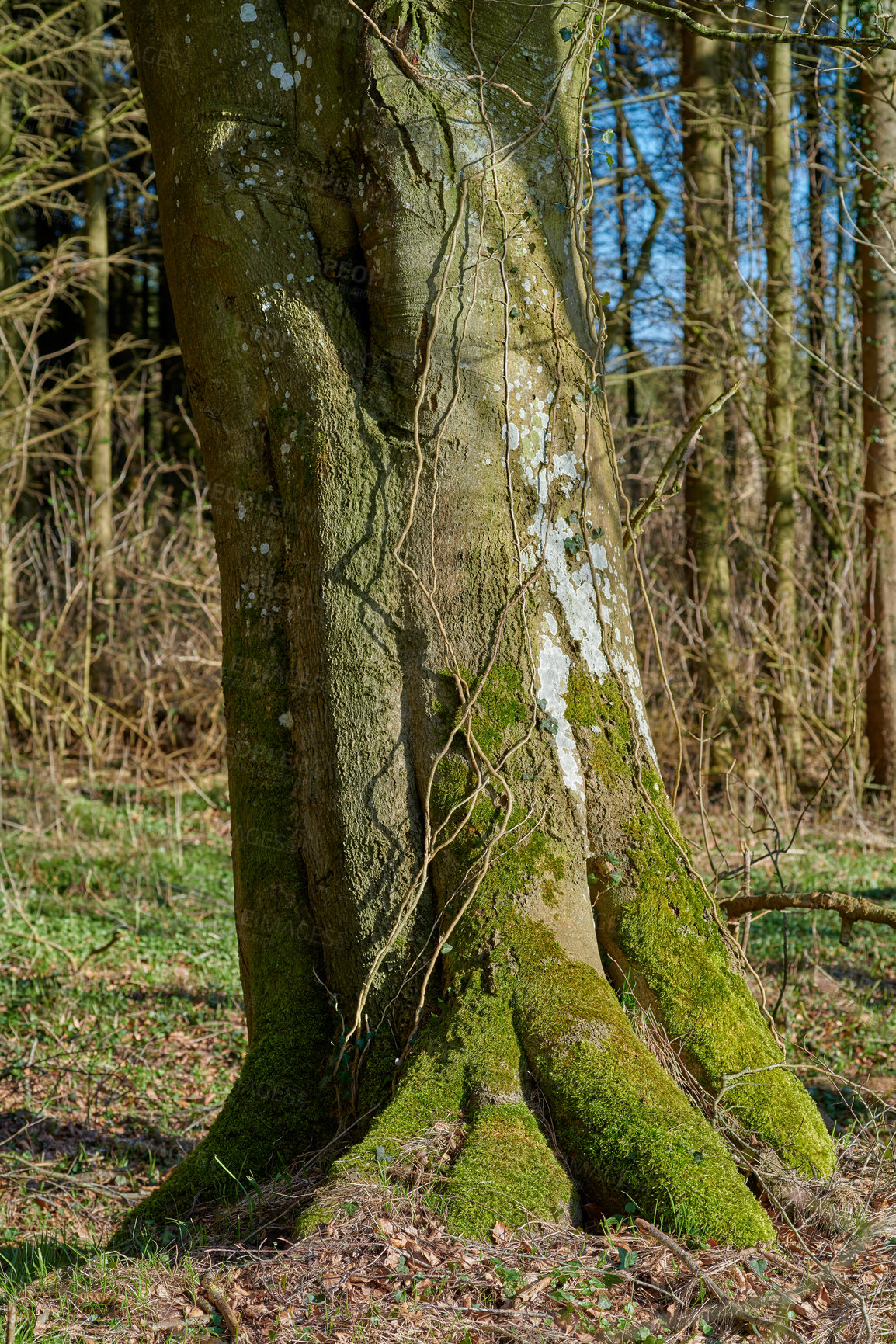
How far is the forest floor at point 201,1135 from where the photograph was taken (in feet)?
7.02

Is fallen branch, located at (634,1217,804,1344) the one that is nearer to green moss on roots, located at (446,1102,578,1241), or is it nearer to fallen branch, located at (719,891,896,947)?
green moss on roots, located at (446,1102,578,1241)

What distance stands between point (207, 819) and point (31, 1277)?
6373mm

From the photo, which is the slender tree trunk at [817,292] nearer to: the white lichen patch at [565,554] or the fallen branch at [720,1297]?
the white lichen patch at [565,554]

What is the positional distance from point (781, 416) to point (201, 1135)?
7502 millimetres

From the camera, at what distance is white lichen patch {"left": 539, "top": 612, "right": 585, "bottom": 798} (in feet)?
9.30

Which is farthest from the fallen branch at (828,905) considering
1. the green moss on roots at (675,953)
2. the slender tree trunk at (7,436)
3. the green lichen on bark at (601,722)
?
the slender tree trunk at (7,436)

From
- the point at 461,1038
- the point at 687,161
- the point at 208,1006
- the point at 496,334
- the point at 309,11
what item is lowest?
the point at 208,1006

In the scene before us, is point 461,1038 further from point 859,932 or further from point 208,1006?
point 859,932

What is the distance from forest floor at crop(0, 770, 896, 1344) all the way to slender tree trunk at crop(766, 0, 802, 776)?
1.27m

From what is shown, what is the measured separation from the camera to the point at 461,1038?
261 cm

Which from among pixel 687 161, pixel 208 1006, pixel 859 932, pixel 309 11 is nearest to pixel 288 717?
pixel 309 11

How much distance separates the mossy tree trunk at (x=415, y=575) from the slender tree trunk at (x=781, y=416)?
6122 millimetres

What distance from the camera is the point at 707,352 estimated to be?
930cm

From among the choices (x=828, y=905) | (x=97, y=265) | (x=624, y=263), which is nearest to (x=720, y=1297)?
(x=828, y=905)
